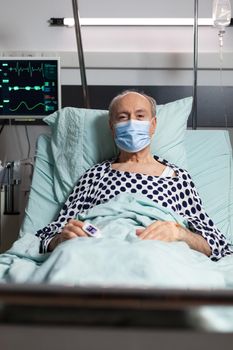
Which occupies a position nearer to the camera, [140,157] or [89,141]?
[140,157]

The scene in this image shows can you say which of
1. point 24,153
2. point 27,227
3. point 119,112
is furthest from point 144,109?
point 24,153

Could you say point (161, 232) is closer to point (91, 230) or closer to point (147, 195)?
point (91, 230)

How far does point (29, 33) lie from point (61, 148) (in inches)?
44.9

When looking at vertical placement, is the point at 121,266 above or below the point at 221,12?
below

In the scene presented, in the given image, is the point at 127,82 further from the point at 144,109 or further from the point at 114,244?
the point at 114,244

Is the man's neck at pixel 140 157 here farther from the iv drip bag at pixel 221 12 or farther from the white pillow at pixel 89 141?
the iv drip bag at pixel 221 12

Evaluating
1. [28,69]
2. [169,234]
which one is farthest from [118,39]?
[169,234]

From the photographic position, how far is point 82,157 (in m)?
2.23

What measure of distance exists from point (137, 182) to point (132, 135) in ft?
0.62

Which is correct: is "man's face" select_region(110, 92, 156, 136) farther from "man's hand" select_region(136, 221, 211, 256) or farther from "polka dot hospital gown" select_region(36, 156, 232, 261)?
"man's hand" select_region(136, 221, 211, 256)

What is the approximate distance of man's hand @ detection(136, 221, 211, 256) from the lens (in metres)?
1.56

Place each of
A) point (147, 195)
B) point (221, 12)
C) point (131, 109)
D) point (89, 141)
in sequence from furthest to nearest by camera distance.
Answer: point (221, 12) < point (89, 141) < point (131, 109) < point (147, 195)

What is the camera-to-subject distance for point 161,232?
1575 mm

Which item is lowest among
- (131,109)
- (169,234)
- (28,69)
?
(169,234)
